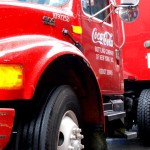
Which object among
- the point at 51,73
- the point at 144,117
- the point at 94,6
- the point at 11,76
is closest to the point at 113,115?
the point at 94,6

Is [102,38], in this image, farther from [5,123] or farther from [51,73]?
[5,123]

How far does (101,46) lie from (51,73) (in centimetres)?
131

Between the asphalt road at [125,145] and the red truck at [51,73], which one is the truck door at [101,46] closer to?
the red truck at [51,73]

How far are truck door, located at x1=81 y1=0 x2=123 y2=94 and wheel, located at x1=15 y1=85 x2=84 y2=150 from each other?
3.39ft

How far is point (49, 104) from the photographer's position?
2.98 metres

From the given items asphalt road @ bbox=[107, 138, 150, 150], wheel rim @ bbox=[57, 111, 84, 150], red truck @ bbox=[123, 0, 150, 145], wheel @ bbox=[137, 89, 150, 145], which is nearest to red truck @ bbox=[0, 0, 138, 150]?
wheel rim @ bbox=[57, 111, 84, 150]

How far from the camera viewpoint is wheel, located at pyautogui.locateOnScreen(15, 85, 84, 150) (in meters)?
2.82

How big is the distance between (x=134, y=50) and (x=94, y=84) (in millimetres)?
3305

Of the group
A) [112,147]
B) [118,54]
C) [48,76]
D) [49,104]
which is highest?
[118,54]

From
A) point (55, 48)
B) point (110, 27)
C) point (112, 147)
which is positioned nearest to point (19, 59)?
point (55, 48)

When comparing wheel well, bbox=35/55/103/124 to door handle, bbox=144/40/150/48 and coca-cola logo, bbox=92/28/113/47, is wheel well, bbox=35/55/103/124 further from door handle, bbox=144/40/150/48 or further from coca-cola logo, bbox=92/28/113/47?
door handle, bbox=144/40/150/48

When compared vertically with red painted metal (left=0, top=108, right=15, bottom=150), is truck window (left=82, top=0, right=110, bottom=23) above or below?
above

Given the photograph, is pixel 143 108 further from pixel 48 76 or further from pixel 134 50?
pixel 48 76

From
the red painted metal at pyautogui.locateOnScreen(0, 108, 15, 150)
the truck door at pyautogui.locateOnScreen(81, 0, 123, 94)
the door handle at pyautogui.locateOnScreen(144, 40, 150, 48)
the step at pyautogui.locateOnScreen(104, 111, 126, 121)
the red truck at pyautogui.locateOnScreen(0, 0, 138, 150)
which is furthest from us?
the door handle at pyautogui.locateOnScreen(144, 40, 150, 48)
